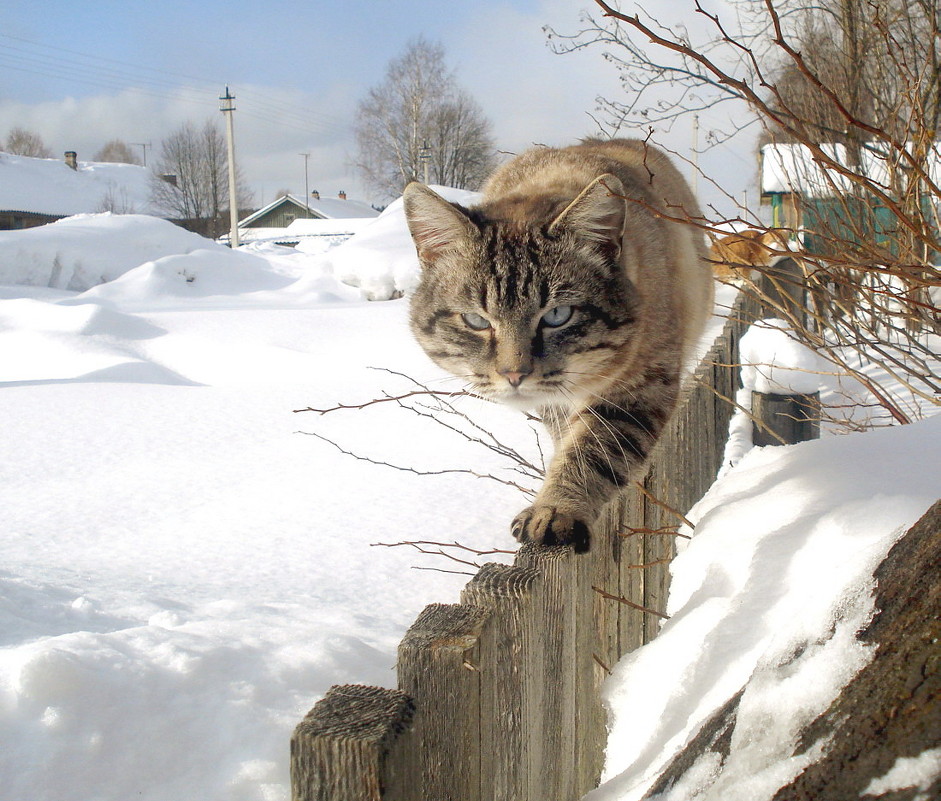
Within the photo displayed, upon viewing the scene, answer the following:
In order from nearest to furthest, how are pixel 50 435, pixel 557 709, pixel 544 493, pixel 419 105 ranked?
pixel 557 709 < pixel 544 493 < pixel 50 435 < pixel 419 105

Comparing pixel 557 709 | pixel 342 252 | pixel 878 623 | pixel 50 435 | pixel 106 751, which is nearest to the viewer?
Result: pixel 878 623

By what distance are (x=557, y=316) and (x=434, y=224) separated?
1.68 feet

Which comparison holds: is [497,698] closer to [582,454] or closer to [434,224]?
[582,454]

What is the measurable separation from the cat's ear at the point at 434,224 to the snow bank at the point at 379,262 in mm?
7648

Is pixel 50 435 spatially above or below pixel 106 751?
above

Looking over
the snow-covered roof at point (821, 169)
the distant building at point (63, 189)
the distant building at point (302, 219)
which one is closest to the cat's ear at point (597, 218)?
the snow-covered roof at point (821, 169)

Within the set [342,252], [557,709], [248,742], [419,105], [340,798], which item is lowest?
[248,742]

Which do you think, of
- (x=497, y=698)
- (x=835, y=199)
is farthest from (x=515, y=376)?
(x=835, y=199)

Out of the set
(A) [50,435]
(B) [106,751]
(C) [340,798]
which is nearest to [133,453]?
(A) [50,435]

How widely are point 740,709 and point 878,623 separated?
7.7 inches

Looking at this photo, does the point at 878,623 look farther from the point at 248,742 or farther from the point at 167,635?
the point at 167,635

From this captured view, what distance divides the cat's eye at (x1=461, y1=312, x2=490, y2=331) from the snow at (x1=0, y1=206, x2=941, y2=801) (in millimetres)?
262

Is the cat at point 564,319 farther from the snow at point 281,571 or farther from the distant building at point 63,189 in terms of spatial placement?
the distant building at point 63,189

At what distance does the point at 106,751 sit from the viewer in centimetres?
175
